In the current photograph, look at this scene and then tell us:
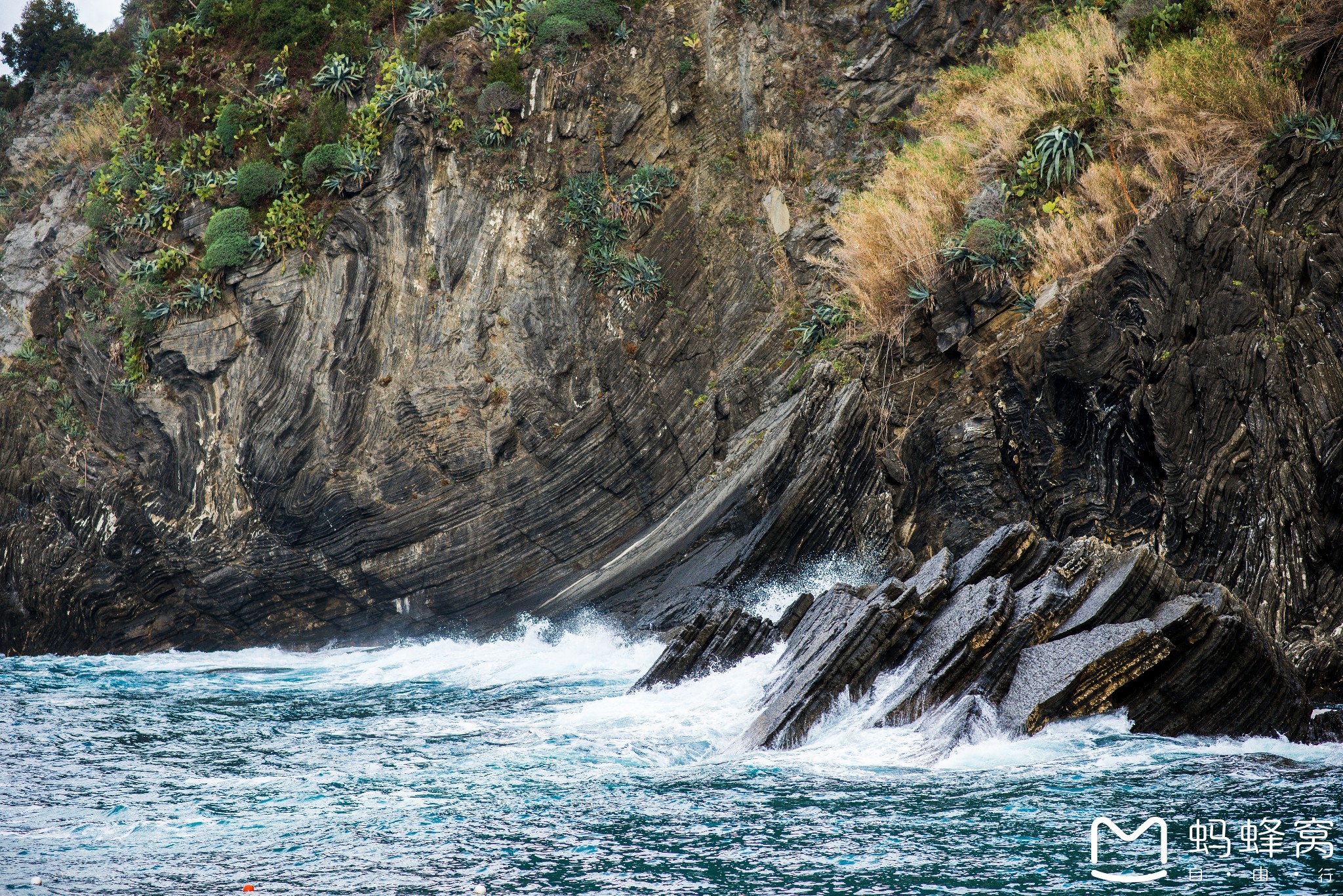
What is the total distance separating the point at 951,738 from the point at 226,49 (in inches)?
957

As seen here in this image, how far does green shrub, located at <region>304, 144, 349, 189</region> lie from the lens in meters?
20.9

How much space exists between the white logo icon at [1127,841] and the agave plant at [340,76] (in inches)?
837

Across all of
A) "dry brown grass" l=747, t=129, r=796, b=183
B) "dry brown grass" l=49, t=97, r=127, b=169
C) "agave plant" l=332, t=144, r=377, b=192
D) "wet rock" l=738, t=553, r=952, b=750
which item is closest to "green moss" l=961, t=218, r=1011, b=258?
"wet rock" l=738, t=553, r=952, b=750

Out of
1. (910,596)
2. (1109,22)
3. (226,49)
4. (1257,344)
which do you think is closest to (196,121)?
(226,49)

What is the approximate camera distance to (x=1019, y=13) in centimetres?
1869

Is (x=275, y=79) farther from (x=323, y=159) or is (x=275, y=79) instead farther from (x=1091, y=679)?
(x=1091, y=679)

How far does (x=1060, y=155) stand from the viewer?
14.0m

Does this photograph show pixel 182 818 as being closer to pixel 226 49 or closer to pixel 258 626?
pixel 258 626

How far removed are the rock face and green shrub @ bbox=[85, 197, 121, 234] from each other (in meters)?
20.4

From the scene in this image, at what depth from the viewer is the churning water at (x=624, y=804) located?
18.2 ft

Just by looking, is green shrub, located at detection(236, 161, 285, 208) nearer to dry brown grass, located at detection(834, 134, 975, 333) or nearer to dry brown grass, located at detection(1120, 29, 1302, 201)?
dry brown grass, located at detection(834, 134, 975, 333)

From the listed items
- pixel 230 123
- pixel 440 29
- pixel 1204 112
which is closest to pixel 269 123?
pixel 230 123

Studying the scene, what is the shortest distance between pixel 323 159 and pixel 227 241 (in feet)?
8.77

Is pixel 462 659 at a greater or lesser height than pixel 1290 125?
lesser
